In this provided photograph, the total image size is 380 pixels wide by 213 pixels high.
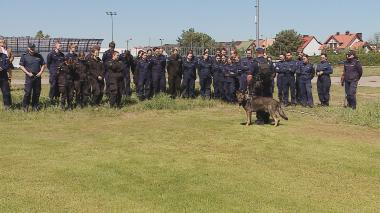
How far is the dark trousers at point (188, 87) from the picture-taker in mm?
16667

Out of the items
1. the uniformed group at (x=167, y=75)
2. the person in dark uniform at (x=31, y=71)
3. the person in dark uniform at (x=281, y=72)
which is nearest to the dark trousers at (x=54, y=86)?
the uniformed group at (x=167, y=75)

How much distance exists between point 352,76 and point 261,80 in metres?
4.41

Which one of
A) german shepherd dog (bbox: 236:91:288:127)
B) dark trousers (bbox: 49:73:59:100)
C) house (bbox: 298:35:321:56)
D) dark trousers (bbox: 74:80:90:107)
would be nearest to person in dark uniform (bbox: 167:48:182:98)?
dark trousers (bbox: 74:80:90:107)

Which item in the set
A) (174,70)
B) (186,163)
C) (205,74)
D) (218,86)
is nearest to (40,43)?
(174,70)

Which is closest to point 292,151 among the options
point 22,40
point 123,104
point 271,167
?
point 271,167

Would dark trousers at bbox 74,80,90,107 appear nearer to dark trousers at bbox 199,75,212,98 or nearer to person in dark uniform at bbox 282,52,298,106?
dark trousers at bbox 199,75,212,98

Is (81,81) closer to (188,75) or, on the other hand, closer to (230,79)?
(188,75)

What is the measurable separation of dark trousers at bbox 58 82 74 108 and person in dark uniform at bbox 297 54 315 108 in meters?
7.15

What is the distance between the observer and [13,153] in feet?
28.5

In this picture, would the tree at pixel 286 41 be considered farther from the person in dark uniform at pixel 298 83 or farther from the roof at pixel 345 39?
the person in dark uniform at pixel 298 83

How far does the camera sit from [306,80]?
51.5 ft

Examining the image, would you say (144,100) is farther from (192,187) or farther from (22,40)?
(22,40)

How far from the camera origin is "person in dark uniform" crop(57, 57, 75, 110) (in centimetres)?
1382

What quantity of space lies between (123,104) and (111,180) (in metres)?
8.34
